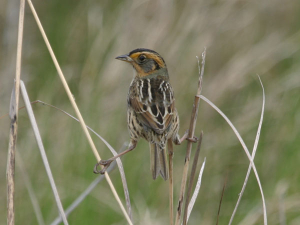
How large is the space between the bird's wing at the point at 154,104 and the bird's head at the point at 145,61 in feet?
0.90

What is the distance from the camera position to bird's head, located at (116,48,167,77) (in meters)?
4.34

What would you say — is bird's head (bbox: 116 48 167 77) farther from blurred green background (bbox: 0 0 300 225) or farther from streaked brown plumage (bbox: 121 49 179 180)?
blurred green background (bbox: 0 0 300 225)

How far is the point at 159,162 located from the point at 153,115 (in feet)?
1.43

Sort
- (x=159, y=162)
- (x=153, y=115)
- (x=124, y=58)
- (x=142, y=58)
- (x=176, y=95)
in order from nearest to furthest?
(x=159, y=162) → (x=153, y=115) → (x=124, y=58) → (x=142, y=58) → (x=176, y=95)

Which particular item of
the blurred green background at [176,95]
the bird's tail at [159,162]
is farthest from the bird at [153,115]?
the blurred green background at [176,95]

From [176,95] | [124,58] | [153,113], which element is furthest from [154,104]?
[176,95]

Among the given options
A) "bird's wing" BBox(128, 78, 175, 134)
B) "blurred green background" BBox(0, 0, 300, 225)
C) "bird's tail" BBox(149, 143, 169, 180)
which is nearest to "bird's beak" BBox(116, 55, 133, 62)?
"bird's wing" BBox(128, 78, 175, 134)

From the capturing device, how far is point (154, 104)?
12.9 ft

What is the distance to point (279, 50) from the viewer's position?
20.0ft

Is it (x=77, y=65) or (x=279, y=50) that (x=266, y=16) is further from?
(x=77, y=65)

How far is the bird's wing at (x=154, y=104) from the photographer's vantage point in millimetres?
3789

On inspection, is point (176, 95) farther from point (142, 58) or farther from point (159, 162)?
point (159, 162)

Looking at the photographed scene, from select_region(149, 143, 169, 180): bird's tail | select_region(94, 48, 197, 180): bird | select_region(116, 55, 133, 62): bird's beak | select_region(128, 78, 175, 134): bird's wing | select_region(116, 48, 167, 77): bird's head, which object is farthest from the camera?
select_region(116, 48, 167, 77): bird's head

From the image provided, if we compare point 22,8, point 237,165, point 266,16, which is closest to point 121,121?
point 237,165
